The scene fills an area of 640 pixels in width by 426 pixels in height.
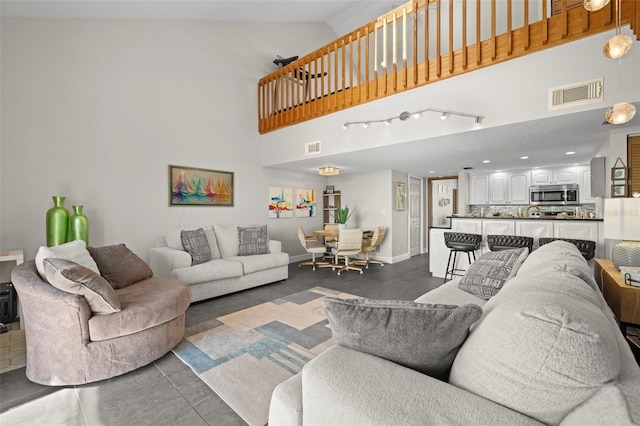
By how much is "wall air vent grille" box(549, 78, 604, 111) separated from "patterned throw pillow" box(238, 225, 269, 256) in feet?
13.5

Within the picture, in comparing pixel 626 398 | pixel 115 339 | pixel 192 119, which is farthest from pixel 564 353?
pixel 192 119

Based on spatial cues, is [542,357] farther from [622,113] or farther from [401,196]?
[401,196]

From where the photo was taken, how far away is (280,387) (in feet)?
3.51

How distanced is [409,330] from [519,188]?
282 inches

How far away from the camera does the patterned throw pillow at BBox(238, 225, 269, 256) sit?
15.4 feet

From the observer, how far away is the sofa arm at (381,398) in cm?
75

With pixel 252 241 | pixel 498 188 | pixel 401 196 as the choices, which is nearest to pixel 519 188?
pixel 498 188

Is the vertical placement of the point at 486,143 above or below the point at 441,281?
above

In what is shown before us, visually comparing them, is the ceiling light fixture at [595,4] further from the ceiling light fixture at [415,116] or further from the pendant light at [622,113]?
the ceiling light fixture at [415,116]

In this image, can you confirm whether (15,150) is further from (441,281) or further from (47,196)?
(441,281)

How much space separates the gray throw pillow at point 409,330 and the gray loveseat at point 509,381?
5 centimetres

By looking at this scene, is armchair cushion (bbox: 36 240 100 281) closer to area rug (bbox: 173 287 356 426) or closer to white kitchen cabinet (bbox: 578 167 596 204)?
area rug (bbox: 173 287 356 426)

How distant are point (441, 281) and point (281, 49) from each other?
5.77 m

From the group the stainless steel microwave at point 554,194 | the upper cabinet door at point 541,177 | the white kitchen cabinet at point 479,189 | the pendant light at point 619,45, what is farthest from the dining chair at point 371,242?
the pendant light at point 619,45
